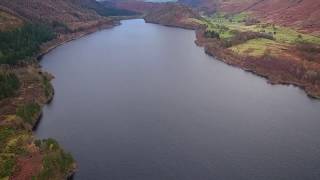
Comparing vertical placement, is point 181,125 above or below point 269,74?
below

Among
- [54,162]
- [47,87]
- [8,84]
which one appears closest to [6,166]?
[54,162]

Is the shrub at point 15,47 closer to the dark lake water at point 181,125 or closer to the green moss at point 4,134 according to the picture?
the dark lake water at point 181,125

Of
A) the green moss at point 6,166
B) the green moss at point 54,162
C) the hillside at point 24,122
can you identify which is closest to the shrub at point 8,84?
the hillside at point 24,122

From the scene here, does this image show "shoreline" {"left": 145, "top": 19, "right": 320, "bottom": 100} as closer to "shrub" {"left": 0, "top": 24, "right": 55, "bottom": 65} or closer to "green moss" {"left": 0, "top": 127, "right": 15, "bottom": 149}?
"shrub" {"left": 0, "top": 24, "right": 55, "bottom": 65}

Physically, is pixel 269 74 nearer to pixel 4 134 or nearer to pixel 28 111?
pixel 28 111

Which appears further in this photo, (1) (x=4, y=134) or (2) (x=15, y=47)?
(2) (x=15, y=47)
